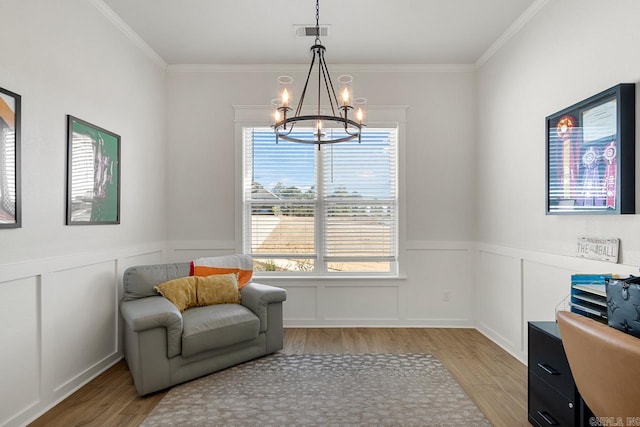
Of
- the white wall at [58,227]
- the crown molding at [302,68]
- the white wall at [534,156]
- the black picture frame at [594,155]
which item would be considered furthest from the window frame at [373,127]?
the black picture frame at [594,155]

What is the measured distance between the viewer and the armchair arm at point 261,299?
332cm

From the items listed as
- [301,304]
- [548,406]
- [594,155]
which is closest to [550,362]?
[548,406]

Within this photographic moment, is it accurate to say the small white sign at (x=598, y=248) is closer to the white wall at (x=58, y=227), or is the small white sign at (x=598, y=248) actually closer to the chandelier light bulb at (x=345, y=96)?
the chandelier light bulb at (x=345, y=96)

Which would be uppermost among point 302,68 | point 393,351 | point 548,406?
point 302,68

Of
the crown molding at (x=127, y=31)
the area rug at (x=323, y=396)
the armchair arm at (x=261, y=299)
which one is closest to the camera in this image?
the area rug at (x=323, y=396)

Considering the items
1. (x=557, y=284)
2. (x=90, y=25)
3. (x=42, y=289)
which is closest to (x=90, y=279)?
(x=42, y=289)

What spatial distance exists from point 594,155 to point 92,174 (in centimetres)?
360

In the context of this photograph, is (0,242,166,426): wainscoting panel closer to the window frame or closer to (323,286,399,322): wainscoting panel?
the window frame

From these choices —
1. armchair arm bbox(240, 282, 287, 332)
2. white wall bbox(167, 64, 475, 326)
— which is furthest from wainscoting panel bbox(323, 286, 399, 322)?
armchair arm bbox(240, 282, 287, 332)

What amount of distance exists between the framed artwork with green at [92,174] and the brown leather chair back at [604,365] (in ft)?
9.99

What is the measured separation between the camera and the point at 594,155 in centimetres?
242

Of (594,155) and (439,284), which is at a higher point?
(594,155)

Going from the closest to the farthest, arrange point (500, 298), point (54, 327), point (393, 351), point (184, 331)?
point (54, 327) → point (184, 331) → point (393, 351) → point (500, 298)

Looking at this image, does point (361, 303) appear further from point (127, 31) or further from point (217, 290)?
point (127, 31)
